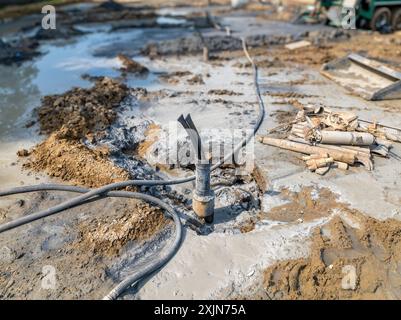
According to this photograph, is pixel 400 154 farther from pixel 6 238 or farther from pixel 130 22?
pixel 130 22

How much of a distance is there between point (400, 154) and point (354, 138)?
1.02m

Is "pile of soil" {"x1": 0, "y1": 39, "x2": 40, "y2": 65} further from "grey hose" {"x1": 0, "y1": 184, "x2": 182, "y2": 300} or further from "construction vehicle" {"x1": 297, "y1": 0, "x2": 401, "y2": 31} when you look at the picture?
"construction vehicle" {"x1": 297, "y1": 0, "x2": 401, "y2": 31}

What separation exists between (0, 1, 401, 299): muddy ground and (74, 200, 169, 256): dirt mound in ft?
0.05

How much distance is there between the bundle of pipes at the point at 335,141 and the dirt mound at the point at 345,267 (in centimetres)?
134

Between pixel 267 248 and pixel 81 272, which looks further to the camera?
pixel 267 248

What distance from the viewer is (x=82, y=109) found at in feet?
25.1

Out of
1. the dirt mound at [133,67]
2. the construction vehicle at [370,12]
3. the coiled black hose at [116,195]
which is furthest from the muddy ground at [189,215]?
the construction vehicle at [370,12]

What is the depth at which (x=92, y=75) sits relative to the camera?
1055 cm

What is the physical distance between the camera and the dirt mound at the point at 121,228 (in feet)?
14.5

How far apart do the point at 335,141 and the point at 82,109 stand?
512 centimetres

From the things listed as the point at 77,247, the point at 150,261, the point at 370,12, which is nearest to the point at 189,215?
the point at 150,261

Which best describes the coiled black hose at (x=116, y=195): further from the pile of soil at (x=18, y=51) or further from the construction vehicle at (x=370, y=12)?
the construction vehicle at (x=370, y=12)

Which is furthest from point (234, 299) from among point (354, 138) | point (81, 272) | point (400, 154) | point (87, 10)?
point (87, 10)

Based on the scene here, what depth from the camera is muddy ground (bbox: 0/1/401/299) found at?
401 centimetres
